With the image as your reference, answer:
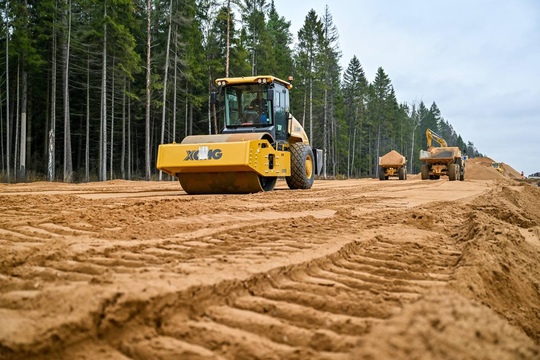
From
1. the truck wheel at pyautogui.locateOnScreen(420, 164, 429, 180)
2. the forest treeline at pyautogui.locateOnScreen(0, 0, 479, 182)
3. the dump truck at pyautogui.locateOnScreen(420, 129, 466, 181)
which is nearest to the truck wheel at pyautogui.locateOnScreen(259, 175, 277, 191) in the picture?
the forest treeline at pyautogui.locateOnScreen(0, 0, 479, 182)

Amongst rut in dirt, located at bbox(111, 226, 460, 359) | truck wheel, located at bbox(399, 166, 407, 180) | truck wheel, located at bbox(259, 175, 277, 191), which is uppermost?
truck wheel, located at bbox(399, 166, 407, 180)

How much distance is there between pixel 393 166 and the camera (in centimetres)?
2733

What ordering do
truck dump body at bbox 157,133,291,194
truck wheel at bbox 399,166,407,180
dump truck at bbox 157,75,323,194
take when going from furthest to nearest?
truck wheel at bbox 399,166,407,180
dump truck at bbox 157,75,323,194
truck dump body at bbox 157,133,291,194

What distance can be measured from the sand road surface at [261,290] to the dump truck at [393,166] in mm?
22821

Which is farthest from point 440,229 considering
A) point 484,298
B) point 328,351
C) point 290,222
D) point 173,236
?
point 328,351

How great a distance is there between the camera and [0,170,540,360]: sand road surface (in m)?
1.72

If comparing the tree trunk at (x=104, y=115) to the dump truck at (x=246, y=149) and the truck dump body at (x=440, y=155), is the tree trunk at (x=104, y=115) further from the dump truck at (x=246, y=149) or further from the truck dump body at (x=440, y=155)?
the truck dump body at (x=440, y=155)

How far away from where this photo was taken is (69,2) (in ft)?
85.4

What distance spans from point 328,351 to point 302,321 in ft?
0.97

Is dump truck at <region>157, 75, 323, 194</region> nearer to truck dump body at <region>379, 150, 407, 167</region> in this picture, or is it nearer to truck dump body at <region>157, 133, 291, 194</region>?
truck dump body at <region>157, 133, 291, 194</region>

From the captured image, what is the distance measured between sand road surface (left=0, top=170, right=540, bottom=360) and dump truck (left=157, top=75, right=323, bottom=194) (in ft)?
14.7

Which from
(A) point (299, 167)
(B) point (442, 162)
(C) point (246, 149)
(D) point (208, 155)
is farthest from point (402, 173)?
(D) point (208, 155)

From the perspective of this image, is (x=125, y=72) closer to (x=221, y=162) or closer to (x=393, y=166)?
(x=393, y=166)

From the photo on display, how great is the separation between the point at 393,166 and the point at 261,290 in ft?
85.8
